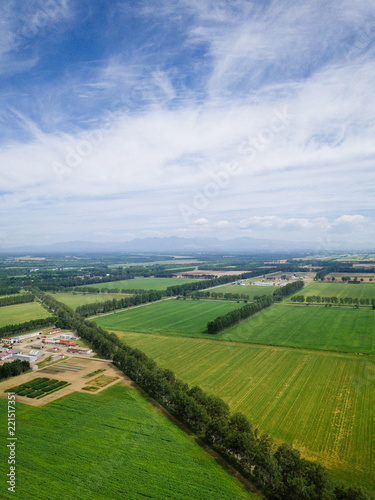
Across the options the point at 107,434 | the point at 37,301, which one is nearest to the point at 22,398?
the point at 107,434

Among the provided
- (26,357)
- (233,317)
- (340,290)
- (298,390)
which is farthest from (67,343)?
(340,290)

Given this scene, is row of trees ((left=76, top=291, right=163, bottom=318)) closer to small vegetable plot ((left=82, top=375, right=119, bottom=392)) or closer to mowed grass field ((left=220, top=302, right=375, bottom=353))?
mowed grass field ((left=220, top=302, right=375, bottom=353))

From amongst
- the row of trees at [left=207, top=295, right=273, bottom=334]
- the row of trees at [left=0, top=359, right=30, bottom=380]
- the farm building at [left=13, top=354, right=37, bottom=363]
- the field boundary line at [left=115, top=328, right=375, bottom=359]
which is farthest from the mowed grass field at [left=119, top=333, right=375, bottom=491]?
the row of trees at [left=0, top=359, right=30, bottom=380]

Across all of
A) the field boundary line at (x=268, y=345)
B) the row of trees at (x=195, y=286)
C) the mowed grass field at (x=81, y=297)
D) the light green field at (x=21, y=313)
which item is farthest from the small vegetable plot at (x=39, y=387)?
the row of trees at (x=195, y=286)

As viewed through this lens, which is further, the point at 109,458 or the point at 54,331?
the point at 54,331

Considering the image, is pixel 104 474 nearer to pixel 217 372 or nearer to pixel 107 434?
pixel 107 434

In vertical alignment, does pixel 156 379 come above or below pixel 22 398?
above

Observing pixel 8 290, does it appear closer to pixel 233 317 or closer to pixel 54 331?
pixel 54 331
